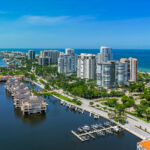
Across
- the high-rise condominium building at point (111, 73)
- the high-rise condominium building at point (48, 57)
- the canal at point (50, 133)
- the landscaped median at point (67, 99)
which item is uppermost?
the high-rise condominium building at point (48, 57)

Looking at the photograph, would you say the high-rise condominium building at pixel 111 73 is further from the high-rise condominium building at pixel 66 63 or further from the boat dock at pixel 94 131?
the boat dock at pixel 94 131

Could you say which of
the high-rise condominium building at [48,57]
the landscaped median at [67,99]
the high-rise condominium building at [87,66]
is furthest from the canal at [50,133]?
the high-rise condominium building at [48,57]

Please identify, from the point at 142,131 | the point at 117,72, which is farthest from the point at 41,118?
the point at 117,72

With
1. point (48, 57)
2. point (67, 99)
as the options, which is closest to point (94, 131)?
point (67, 99)

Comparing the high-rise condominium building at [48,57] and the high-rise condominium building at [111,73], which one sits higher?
the high-rise condominium building at [48,57]

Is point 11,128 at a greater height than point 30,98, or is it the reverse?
point 30,98

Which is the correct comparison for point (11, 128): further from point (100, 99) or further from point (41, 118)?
point (100, 99)

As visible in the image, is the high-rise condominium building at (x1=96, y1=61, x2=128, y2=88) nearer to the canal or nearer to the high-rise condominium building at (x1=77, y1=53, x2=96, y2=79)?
the high-rise condominium building at (x1=77, y1=53, x2=96, y2=79)
